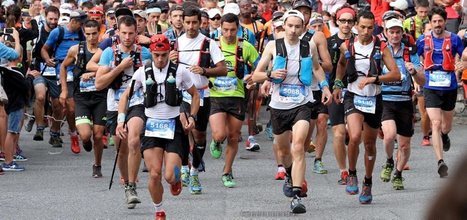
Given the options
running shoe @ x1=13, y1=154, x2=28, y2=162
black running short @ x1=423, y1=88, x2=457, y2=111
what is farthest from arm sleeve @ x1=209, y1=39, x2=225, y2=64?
running shoe @ x1=13, y1=154, x2=28, y2=162

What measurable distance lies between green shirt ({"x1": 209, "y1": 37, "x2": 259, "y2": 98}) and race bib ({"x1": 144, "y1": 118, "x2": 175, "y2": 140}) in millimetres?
2801

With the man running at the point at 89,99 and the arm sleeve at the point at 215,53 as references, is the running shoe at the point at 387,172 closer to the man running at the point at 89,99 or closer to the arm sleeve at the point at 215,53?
the arm sleeve at the point at 215,53

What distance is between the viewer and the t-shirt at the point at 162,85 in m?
8.88

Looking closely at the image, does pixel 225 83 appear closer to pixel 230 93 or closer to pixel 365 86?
pixel 230 93

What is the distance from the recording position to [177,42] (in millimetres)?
10969

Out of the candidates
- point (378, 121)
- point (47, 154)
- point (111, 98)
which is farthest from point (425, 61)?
point (47, 154)

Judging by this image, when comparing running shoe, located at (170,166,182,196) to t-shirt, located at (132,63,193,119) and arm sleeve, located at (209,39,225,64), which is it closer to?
t-shirt, located at (132,63,193,119)

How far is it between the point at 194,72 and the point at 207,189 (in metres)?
1.48

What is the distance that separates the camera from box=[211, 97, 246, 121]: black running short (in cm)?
1149

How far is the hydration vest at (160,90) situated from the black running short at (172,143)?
0.22 meters

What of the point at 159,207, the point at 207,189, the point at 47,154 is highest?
the point at 159,207

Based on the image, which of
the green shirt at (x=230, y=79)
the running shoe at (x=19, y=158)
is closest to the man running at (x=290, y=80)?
the green shirt at (x=230, y=79)

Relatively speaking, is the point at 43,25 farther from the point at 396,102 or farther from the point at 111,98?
the point at 396,102

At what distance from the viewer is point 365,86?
1021cm
